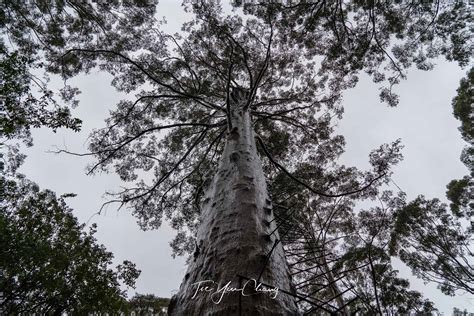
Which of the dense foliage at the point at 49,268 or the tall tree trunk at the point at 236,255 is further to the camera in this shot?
the dense foliage at the point at 49,268

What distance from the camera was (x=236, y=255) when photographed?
4.80 feet

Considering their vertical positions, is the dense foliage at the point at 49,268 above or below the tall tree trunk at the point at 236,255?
above

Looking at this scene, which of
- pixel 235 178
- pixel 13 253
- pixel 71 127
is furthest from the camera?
pixel 13 253

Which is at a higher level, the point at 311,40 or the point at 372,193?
the point at 311,40

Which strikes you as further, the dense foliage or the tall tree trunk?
the dense foliage

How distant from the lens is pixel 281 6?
6633 millimetres

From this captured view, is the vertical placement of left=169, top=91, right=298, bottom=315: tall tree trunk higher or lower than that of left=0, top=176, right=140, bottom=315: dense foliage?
lower

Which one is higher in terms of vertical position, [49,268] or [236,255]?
[49,268]

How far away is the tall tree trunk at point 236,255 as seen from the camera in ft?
3.81

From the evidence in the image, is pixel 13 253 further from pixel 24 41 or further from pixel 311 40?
pixel 311 40

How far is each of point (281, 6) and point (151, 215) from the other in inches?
268

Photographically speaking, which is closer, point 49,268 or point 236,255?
point 236,255

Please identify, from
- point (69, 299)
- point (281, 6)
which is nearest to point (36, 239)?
point (69, 299)

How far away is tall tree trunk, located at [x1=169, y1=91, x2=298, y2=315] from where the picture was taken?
1.16 m
